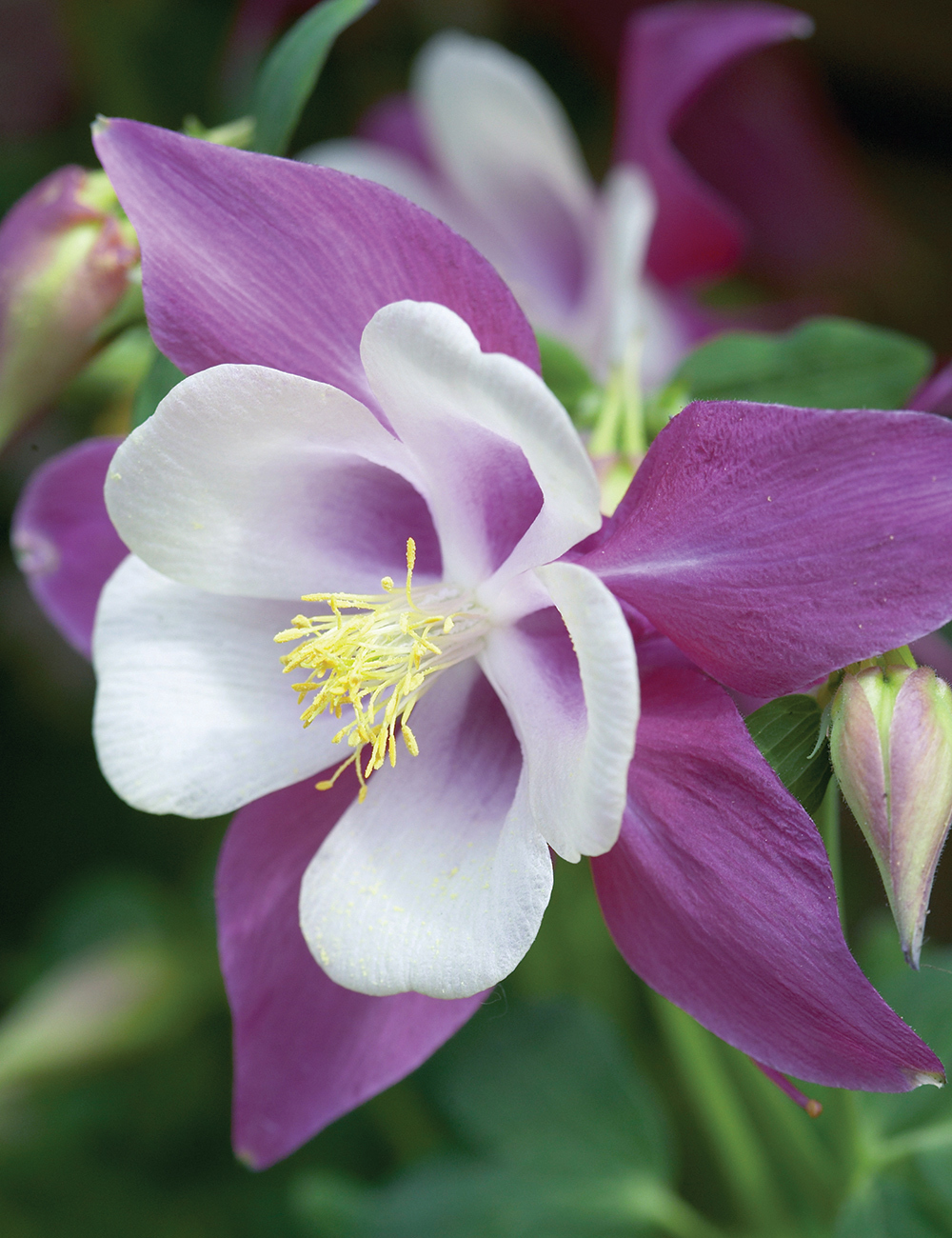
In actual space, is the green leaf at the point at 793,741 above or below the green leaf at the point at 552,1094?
above

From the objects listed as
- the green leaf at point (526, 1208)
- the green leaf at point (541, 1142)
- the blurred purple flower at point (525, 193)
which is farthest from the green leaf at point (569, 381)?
the green leaf at point (526, 1208)

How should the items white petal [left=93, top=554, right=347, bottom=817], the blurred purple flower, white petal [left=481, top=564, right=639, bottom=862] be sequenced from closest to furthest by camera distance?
white petal [left=481, top=564, right=639, bottom=862] → white petal [left=93, top=554, right=347, bottom=817] → the blurred purple flower

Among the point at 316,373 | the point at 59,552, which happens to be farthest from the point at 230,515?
the point at 59,552

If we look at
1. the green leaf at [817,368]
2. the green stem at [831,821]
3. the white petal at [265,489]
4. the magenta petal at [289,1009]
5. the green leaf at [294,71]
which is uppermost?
the green leaf at [294,71]

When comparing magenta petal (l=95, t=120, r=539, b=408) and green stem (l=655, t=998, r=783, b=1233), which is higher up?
magenta petal (l=95, t=120, r=539, b=408)

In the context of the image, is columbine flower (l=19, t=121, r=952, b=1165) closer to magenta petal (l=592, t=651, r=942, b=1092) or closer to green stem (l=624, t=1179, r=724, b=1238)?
magenta petal (l=592, t=651, r=942, b=1092)

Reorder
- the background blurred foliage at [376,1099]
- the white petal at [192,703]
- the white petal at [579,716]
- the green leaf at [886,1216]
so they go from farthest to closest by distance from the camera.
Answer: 1. the background blurred foliage at [376,1099]
2. the green leaf at [886,1216]
3. the white petal at [192,703]
4. the white petal at [579,716]

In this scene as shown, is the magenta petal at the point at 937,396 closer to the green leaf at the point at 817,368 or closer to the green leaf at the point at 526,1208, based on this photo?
the green leaf at the point at 817,368

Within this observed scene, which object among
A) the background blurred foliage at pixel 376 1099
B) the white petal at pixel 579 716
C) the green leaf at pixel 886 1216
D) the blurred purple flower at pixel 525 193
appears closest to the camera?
the white petal at pixel 579 716

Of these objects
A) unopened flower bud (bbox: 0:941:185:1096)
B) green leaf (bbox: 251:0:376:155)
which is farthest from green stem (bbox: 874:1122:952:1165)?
green leaf (bbox: 251:0:376:155)
